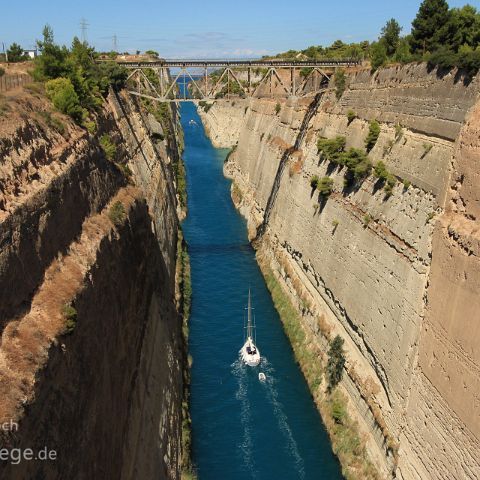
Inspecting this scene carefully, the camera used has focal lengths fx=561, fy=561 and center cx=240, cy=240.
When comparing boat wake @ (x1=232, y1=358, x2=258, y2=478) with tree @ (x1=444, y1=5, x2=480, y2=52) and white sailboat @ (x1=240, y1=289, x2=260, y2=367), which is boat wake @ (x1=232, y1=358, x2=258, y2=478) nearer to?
white sailboat @ (x1=240, y1=289, x2=260, y2=367)

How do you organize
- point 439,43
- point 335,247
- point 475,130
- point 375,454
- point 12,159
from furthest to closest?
point 335,247 → point 439,43 → point 375,454 → point 475,130 → point 12,159

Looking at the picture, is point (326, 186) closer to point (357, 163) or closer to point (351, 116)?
point (357, 163)

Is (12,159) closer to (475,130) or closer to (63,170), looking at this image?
(63,170)

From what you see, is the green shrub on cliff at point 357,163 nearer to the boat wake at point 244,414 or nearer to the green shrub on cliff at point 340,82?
the green shrub on cliff at point 340,82

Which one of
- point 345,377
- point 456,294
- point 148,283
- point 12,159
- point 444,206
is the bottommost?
point 345,377

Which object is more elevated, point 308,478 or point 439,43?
point 439,43

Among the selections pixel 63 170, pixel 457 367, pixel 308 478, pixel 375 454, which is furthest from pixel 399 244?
pixel 63 170
